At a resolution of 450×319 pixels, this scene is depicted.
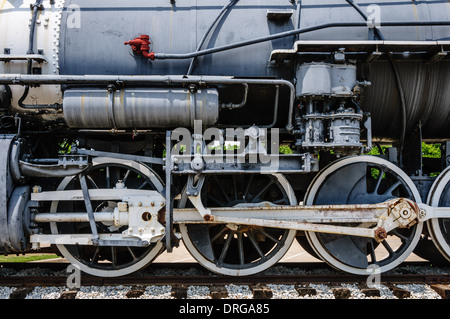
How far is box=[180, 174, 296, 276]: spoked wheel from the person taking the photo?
4.66 meters

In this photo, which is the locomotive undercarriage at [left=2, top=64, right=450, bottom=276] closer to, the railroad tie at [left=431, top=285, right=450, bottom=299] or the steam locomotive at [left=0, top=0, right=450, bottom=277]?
the steam locomotive at [left=0, top=0, right=450, bottom=277]

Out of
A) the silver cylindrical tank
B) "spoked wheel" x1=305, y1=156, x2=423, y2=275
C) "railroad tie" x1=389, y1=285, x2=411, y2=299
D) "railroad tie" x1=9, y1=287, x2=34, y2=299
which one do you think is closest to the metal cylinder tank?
the silver cylindrical tank

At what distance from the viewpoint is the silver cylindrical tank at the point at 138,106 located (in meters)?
4.26

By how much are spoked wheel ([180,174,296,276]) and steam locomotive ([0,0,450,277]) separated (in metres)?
0.03

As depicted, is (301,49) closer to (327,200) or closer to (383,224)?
(327,200)

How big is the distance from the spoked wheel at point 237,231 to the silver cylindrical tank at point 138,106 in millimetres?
981

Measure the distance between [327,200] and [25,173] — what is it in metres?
3.76

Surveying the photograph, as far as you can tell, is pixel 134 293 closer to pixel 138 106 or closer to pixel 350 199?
pixel 138 106

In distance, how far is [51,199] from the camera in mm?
4434

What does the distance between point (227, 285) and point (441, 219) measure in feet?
9.49

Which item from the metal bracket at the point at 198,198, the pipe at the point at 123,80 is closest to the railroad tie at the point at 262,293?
the metal bracket at the point at 198,198

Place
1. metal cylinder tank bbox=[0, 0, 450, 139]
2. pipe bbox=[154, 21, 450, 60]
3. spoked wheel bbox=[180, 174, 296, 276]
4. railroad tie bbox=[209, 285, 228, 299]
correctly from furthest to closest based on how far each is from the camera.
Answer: spoked wheel bbox=[180, 174, 296, 276] → metal cylinder tank bbox=[0, 0, 450, 139] → railroad tie bbox=[209, 285, 228, 299] → pipe bbox=[154, 21, 450, 60]

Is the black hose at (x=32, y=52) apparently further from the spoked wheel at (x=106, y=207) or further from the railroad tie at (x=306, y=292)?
the railroad tie at (x=306, y=292)

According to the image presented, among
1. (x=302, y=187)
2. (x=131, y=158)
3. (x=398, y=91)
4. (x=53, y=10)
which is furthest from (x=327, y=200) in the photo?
(x=53, y=10)
